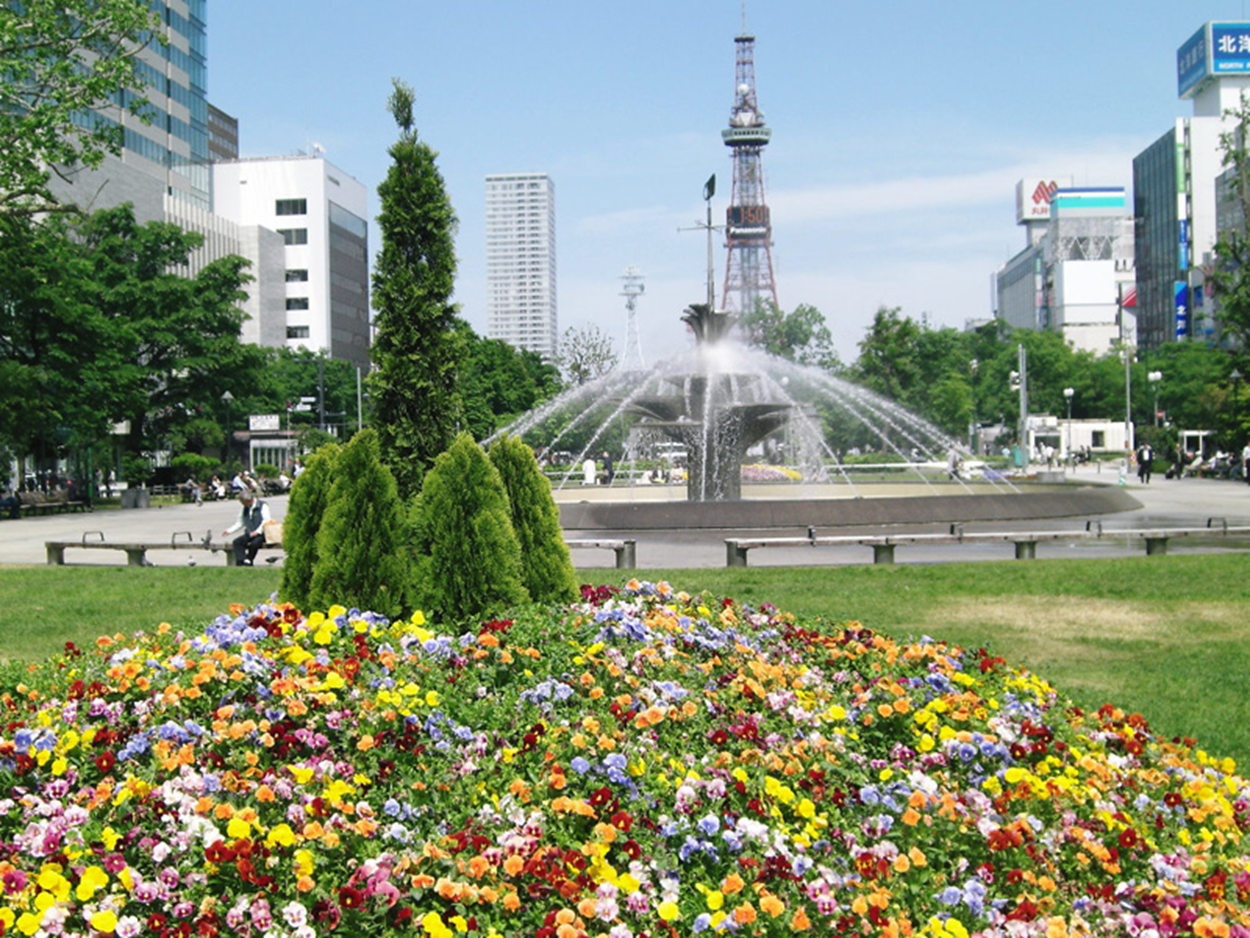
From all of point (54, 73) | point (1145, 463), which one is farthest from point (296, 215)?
point (54, 73)

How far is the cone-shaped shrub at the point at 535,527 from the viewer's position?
26.5 feet

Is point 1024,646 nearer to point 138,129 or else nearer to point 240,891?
point 240,891

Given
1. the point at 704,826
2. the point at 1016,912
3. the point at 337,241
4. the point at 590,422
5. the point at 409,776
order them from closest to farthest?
1. the point at 1016,912
2. the point at 704,826
3. the point at 409,776
4. the point at 590,422
5. the point at 337,241

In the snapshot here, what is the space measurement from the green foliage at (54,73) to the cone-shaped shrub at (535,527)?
53.4ft

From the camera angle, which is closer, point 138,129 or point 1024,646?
point 1024,646

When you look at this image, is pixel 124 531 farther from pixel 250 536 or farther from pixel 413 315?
pixel 413 315

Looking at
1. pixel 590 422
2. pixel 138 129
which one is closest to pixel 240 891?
pixel 590 422

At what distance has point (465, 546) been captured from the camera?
7598mm

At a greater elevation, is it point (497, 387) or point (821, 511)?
point (497, 387)

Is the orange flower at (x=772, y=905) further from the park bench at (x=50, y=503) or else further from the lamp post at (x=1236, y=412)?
the lamp post at (x=1236, y=412)

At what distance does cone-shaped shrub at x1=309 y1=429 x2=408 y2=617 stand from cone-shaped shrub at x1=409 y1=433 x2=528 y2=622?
17 centimetres

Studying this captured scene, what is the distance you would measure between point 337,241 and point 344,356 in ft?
33.8

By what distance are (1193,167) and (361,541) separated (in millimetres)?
122349

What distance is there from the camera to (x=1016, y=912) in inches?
159
